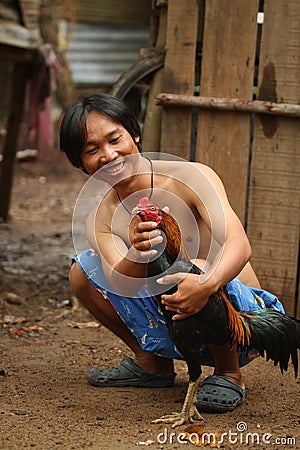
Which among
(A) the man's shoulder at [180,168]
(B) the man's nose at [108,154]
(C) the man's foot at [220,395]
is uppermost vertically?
(B) the man's nose at [108,154]

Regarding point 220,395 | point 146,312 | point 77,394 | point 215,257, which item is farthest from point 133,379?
point 215,257

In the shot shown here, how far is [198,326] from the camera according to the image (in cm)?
290

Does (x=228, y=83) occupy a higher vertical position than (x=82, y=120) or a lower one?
higher

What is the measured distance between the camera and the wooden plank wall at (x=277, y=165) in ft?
13.7

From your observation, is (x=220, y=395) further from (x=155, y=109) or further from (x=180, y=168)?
(x=155, y=109)

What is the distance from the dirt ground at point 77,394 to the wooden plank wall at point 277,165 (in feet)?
2.08

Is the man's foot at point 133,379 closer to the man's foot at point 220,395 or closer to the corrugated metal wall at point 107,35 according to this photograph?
the man's foot at point 220,395

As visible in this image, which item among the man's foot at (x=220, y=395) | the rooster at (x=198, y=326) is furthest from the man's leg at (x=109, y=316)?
the rooster at (x=198, y=326)

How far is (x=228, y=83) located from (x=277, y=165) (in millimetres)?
554

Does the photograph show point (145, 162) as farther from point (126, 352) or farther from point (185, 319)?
point (126, 352)

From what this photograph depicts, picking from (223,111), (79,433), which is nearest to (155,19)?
(223,111)

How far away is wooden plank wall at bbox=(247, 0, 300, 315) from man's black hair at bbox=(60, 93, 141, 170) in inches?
48.8

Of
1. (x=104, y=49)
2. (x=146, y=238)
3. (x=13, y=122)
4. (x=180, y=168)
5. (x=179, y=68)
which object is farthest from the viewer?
(x=104, y=49)

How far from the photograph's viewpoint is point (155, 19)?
15.2 feet
